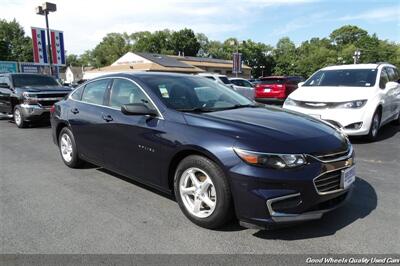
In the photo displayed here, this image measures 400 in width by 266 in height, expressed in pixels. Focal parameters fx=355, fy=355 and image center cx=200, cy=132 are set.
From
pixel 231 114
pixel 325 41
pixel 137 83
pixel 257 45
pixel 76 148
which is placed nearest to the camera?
pixel 231 114

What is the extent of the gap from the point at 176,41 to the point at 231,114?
315ft

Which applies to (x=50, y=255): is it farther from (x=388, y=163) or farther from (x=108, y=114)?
(x=388, y=163)

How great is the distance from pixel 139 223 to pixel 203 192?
2.53ft

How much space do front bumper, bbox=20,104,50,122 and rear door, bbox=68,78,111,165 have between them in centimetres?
547

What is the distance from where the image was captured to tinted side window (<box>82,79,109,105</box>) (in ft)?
16.4

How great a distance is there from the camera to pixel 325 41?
4478 inches

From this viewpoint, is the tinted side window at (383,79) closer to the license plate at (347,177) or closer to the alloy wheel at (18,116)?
the license plate at (347,177)

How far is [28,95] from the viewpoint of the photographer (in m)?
10.4

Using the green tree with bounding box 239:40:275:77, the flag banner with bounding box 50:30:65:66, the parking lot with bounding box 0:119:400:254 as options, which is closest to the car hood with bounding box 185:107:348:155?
the parking lot with bounding box 0:119:400:254

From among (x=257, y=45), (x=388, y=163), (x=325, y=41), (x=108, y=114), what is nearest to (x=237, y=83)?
(x=388, y=163)

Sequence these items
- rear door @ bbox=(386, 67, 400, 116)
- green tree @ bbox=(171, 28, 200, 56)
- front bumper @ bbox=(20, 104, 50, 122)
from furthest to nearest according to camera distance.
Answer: green tree @ bbox=(171, 28, 200, 56) < front bumper @ bbox=(20, 104, 50, 122) < rear door @ bbox=(386, 67, 400, 116)

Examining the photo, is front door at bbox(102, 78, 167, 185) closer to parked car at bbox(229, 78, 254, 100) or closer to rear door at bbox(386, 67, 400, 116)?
rear door at bbox(386, 67, 400, 116)

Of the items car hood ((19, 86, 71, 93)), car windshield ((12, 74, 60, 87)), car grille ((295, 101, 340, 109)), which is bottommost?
car grille ((295, 101, 340, 109))

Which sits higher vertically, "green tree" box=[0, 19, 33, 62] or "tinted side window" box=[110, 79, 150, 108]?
"green tree" box=[0, 19, 33, 62]
